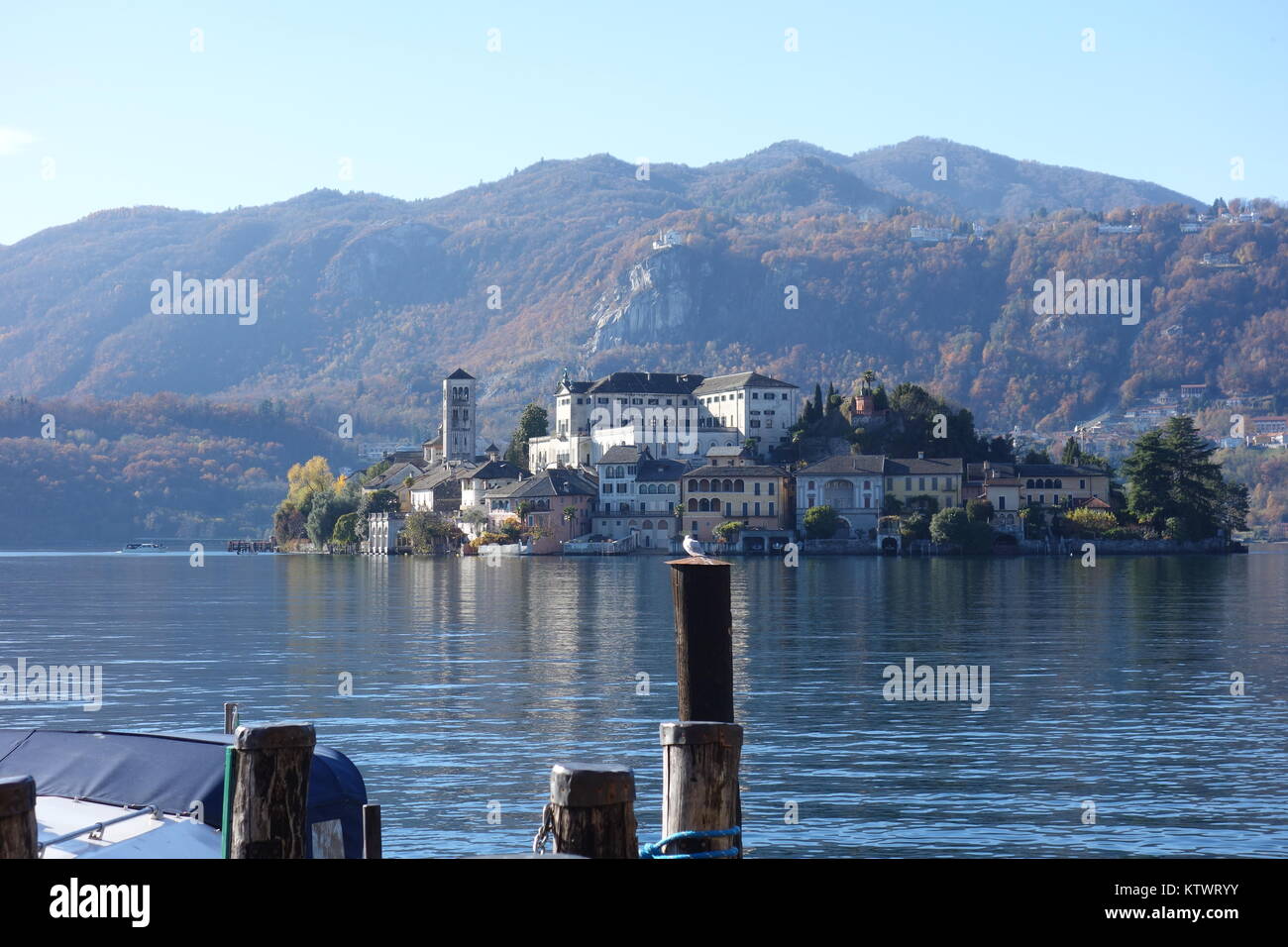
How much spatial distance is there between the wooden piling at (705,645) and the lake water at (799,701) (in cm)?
821

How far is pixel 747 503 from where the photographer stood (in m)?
150

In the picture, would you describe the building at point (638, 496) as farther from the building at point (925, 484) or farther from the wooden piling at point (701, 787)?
the wooden piling at point (701, 787)

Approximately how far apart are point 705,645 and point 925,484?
13688 centimetres

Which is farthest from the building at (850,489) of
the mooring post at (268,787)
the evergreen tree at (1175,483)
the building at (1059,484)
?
the mooring post at (268,787)

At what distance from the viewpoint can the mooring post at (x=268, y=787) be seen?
35.1 ft

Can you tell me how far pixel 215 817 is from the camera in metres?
15.8

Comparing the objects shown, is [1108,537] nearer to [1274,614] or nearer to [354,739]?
[1274,614]

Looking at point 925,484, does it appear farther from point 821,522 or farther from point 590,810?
point 590,810

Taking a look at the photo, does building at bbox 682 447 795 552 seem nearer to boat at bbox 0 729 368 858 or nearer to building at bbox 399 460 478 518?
building at bbox 399 460 478 518

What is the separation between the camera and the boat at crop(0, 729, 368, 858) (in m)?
15.1

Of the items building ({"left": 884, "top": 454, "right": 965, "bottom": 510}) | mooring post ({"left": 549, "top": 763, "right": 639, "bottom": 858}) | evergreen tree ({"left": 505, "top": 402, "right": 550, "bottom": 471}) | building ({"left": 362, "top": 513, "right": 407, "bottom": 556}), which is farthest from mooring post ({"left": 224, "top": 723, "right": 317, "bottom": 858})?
evergreen tree ({"left": 505, "top": 402, "right": 550, "bottom": 471})

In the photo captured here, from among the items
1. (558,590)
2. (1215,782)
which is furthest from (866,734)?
(558,590)

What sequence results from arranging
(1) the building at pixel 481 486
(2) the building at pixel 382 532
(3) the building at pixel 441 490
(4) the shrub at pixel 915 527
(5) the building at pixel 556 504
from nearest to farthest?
(4) the shrub at pixel 915 527 < (5) the building at pixel 556 504 < (1) the building at pixel 481 486 < (2) the building at pixel 382 532 < (3) the building at pixel 441 490
